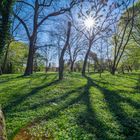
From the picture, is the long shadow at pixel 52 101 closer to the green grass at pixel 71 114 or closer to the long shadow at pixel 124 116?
the green grass at pixel 71 114

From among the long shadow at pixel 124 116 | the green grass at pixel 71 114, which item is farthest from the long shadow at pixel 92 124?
the long shadow at pixel 124 116

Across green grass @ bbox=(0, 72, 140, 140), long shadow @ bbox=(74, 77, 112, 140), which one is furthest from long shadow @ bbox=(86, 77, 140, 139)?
long shadow @ bbox=(74, 77, 112, 140)

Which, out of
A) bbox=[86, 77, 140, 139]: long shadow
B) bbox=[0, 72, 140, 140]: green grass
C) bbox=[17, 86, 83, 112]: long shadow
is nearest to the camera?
bbox=[0, 72, 140, 140]: green grass

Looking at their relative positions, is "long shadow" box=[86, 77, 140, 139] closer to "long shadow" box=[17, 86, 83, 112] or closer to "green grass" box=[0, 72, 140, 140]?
"green grass" box=[0, 72, 140, 140]

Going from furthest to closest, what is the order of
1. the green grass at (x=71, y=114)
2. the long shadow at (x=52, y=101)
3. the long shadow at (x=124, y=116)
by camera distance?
the long shadow at (x=52, y=101)
the long shadow at (x=124, y=116)
the green grass at (x=71, y=114)

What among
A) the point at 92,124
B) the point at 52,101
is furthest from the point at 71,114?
the point at 52,101

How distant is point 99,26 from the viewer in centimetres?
4022

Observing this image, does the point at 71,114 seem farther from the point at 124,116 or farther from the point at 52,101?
the point at 52,101

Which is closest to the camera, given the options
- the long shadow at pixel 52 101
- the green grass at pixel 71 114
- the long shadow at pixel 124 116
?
the green grass at pixel 71 114

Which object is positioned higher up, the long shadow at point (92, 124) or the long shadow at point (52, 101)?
the long shadow at point (52, 101)

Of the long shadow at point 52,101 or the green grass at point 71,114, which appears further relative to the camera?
the long shadow at point 52,101

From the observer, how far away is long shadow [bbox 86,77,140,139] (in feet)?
37.5

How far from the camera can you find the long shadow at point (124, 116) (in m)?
11.4

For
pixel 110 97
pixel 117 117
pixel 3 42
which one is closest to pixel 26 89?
pixel 3 42
